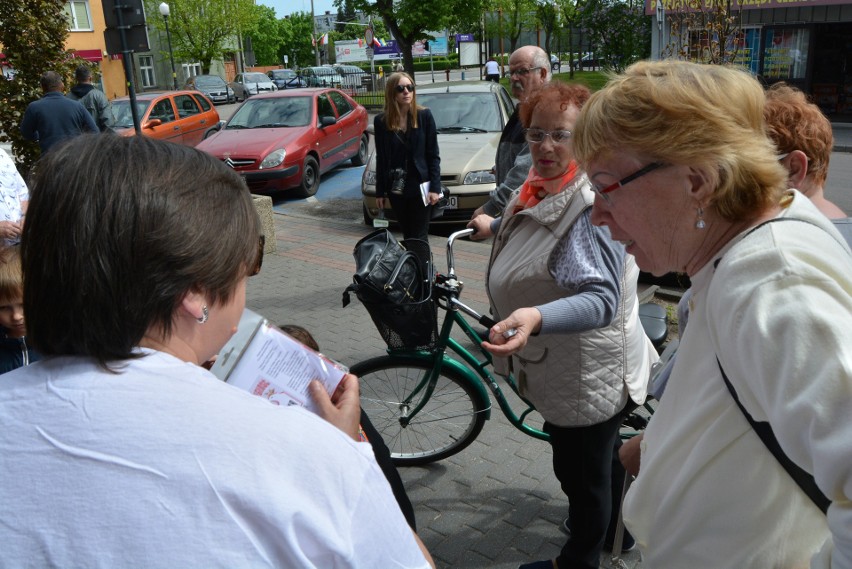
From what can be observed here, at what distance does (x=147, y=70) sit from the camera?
5181 centimetres

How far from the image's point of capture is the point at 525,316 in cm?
215

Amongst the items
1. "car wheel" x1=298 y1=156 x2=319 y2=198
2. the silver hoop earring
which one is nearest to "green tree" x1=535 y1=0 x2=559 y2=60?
"car wheel" x1=298 y1=156 x2=319 y2=198

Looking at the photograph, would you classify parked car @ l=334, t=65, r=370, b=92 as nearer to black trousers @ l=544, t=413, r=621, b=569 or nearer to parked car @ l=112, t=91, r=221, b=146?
parked car @ l=112, t=91, r=221, b=146

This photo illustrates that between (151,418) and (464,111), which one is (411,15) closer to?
(464,111)

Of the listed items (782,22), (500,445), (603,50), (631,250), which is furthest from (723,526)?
(603,50)

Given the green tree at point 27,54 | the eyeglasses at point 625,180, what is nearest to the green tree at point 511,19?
the green tree at point 27,54

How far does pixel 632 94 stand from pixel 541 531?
228cm

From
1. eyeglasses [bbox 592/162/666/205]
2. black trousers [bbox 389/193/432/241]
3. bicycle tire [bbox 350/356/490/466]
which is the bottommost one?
bicycle tire [bbox 350/356/490/466]

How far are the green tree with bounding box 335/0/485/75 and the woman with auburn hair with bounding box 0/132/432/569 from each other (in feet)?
72.1

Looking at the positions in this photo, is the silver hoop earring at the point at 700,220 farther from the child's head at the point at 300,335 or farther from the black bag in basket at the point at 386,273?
the black bag in basket at the point at 386,273

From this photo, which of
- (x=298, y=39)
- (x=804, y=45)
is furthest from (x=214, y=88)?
(x=298, y=39)

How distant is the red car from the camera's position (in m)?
11.0

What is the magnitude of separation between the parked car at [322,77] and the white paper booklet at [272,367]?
3743 centimetres

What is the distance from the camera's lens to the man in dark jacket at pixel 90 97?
1041 cm
